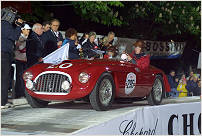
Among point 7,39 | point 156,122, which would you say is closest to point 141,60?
point 156,122

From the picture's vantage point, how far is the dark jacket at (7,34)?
23.9 feet

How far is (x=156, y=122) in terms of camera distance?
7.54 metres

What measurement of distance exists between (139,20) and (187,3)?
2.26m

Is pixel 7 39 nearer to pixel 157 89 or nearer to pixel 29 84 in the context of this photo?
pixel 29 84

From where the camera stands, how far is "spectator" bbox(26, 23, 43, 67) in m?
8.88

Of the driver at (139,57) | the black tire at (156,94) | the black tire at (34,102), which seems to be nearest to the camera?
the black tire at (34,102)

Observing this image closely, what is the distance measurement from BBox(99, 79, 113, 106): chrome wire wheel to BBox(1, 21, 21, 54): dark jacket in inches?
69.9

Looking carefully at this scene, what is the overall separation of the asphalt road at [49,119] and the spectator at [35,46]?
109cm

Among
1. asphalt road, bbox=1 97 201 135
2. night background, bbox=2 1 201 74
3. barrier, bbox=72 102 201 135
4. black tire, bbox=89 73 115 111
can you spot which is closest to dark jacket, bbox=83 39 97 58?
asphalt road, bbox=1 97 201 135

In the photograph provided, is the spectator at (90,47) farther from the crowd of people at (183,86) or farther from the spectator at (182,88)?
the spectator at (182,88)

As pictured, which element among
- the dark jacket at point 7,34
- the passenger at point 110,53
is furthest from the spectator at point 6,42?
the passenger at point 110,53

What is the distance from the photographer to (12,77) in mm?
9484

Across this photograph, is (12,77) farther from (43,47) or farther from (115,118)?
(115,118)

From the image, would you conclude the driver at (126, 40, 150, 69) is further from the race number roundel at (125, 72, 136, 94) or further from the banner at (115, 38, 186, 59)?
the banner at (115, 38, 186, 59)
